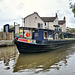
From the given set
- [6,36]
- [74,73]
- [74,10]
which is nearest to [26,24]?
[6,36]

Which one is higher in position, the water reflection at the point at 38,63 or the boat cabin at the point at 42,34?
the boat cabin at the point at 42,34

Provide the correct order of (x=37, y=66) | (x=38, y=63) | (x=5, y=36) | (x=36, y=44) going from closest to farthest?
(x=37, y=66) < (x=38, y=63) < (x=36, y=44) < (x=5, y=36)

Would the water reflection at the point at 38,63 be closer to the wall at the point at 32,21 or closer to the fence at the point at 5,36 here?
the fence at the point at 5,36

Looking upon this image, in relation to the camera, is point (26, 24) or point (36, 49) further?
point (26, 24)

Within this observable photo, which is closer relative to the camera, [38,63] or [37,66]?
[37,66]

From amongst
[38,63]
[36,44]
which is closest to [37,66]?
[38,63]

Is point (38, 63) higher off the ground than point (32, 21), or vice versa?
point (32, 21)

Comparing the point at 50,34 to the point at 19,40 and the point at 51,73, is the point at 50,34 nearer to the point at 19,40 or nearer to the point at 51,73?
→ the point at 19,40

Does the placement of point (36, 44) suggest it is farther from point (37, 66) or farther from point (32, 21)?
point (32, 21)

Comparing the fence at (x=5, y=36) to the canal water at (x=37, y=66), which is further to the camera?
the fence at (x=5, y=36)

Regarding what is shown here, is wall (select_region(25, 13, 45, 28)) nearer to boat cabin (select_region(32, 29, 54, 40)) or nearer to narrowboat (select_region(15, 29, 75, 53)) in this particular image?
boat cabin (select_region(32, 29, 54, 40))

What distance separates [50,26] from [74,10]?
3257 cm

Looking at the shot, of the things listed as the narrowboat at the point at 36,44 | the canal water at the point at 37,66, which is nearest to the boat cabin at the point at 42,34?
the narrowboat at the point at 36,44

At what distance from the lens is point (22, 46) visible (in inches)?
530
